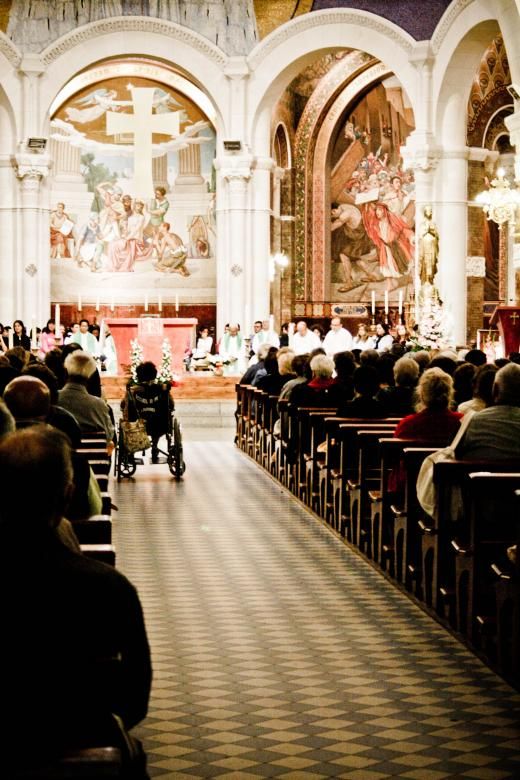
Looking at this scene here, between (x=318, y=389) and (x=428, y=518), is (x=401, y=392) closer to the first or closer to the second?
(x=318, y=389)

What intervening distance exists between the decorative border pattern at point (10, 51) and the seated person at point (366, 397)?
61.0 ft

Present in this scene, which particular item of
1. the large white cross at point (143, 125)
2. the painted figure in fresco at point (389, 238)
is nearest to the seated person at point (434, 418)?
the large white cross at point (143, 125)

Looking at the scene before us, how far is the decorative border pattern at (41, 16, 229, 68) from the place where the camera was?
2784 cm

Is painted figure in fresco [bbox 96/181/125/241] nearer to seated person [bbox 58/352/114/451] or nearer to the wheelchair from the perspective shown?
the wheelchair

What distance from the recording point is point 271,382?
632 inches

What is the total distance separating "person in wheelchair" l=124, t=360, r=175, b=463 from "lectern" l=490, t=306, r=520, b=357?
5853mm

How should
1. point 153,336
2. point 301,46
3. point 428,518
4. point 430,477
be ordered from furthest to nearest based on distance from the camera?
1. point 301,46
2. point 153,336
3. point 428,518
4. point 430,477

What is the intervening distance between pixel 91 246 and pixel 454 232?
1014 cm

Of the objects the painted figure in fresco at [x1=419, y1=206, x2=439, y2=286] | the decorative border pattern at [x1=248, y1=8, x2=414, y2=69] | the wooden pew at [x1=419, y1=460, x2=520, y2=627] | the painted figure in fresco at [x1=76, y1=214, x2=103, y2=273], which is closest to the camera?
the wooden pew at [x1=419, y1=460, x2=520, y2=627]

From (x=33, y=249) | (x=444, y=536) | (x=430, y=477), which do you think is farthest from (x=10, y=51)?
(x=444, y=536)

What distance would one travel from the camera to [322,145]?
1346 inches

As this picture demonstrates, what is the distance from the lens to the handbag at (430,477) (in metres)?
7.65

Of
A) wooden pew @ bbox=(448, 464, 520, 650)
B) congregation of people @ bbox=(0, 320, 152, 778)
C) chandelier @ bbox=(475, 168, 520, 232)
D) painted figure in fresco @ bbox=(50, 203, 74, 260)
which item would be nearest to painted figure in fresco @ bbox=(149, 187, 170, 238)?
painted figure in fresco @ bbox=(50, 203, 74, 260)

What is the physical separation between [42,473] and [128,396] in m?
11.0
